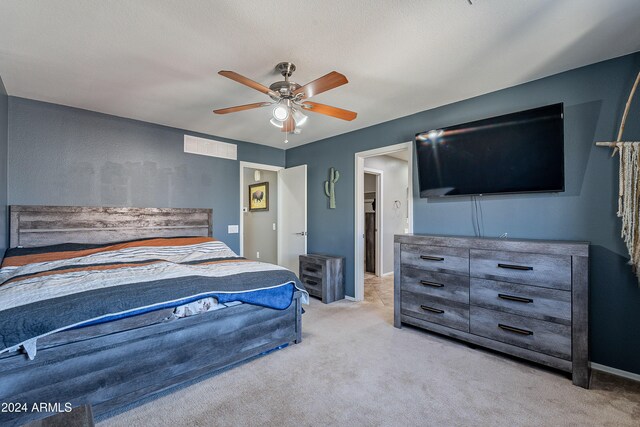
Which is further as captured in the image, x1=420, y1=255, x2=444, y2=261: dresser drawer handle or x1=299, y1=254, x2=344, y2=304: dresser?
x1=299, y1=254, x2=344, y2=304: dresser

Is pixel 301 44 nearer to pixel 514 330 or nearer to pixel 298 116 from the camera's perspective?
pixel 298 116

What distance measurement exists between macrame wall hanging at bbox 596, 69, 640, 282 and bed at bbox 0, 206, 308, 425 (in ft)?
8.55

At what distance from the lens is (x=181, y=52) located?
7.38ft

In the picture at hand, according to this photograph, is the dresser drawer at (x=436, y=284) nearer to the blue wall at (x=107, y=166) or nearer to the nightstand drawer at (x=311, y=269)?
the nightstand drawer at (x=311, y=269)

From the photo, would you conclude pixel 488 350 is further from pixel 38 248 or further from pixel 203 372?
pixel 38 248

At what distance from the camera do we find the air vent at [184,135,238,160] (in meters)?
4.30

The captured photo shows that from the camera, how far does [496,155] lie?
280 cm

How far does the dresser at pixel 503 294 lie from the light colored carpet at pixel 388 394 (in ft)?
0.64

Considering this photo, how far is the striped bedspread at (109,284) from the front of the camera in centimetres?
164

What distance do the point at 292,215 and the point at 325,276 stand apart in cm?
145

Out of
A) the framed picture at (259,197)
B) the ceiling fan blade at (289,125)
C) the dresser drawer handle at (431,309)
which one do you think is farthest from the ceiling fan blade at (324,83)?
the framed picture at (259,197)

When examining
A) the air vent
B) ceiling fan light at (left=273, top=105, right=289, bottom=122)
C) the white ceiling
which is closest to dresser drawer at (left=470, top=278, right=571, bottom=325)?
the white ceiling

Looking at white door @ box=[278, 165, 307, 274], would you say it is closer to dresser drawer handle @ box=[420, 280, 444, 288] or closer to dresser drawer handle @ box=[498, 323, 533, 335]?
dresser drawer handle @ box=[420, 280, 444, 288]

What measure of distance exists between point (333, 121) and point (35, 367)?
3.53 metres
